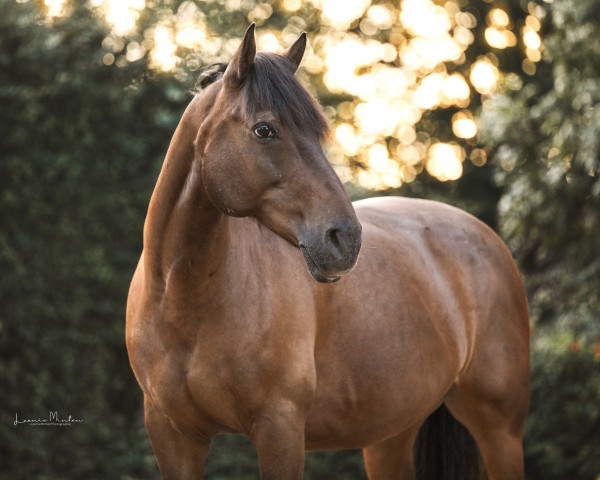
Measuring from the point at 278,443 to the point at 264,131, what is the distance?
3.66 ft

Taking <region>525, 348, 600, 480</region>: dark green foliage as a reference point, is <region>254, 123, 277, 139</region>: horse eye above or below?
above

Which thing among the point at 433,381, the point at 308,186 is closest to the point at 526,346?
the point at 433,381

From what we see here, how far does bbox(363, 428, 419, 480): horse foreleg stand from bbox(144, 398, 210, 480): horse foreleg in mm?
1347

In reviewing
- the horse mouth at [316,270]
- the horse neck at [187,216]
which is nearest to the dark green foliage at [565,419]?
the horse neck at [187,216]

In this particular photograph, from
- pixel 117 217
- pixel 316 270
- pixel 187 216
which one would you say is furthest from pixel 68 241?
pixel 316 270

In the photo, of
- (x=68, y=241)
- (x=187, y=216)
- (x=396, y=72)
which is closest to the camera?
(x=187, y=216)

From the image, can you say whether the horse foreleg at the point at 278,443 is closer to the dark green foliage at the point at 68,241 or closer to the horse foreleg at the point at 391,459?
the horse foreleg at the point at 391,459

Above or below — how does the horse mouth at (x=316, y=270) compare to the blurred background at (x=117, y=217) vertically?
above

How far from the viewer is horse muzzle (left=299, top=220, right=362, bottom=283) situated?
3057mm

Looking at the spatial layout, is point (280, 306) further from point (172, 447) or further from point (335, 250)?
point (172, 447)

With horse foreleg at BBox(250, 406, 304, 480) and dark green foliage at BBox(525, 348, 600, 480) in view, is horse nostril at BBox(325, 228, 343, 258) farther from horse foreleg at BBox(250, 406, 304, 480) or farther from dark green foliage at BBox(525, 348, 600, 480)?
dark green foliage at BBox(525, 348, 600, 480)

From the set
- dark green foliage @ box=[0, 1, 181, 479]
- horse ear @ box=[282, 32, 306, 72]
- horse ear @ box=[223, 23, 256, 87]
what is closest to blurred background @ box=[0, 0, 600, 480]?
dark green foliage @ box=[0, 1, 181, 479]

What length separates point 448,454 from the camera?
16.0 ft

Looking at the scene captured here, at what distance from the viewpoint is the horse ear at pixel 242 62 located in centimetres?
315
